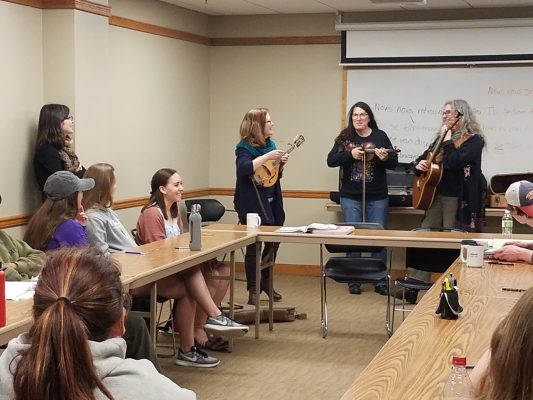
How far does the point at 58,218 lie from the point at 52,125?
159 cm

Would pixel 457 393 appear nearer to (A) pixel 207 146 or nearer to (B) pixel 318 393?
(B) pixel 318 393

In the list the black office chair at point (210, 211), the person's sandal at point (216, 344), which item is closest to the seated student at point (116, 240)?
the person's sandal at point (216, 344)

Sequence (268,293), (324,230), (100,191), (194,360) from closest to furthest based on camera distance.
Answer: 1. (100,191)
2. (194,360)
3. (324,230)
4. (268,293)

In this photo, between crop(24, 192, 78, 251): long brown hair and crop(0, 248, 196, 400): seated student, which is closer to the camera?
crop(0, 248, 196, 400): seated student

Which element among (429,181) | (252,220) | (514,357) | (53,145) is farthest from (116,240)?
(514,357)

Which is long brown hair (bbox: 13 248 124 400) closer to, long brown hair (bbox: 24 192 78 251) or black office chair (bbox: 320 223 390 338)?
long brown hair (bbox: 24 192 78 251)

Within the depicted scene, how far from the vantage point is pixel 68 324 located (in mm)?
1829

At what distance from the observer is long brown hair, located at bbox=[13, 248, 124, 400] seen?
1792 mm

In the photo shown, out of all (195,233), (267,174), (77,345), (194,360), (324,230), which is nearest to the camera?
(77,345)

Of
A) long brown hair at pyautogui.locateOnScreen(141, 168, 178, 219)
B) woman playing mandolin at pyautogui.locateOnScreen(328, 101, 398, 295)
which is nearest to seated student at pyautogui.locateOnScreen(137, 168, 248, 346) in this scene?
long brown hair at pyautogui.locateOnScreen(141, 168, 178, 219)

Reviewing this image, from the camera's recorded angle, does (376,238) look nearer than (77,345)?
No

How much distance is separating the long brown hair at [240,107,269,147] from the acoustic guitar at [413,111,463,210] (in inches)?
57.4

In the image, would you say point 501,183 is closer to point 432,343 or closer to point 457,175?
point 457,175

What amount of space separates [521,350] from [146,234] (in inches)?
166
